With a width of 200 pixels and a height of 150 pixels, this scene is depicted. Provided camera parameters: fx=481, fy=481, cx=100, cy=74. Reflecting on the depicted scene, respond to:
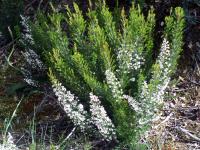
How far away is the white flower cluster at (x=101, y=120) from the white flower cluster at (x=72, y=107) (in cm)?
6

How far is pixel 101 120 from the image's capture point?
272 cm

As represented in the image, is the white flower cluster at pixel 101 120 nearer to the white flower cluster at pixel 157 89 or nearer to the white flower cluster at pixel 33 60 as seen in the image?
the white flower cluster at pixel 157 89

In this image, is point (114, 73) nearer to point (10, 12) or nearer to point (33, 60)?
point (33, 60)

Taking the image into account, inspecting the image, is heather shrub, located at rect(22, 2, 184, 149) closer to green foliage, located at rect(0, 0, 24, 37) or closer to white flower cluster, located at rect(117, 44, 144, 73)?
white flower cluster, located at rect(117, 44, 144, 73)

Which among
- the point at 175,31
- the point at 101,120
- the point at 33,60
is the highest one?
the point at 33,60

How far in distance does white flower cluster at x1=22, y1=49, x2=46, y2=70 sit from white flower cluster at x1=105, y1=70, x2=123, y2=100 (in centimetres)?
83

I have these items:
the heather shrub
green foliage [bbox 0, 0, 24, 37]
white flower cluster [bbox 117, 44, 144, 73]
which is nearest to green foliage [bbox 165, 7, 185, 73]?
the heather shrub

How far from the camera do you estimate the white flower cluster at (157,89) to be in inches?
106

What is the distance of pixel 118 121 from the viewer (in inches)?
108

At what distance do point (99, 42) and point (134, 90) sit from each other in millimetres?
379

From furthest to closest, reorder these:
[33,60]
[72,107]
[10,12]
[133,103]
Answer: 1. [10,12]
2. [33,60]
3. [72,107]
4. [133,103]

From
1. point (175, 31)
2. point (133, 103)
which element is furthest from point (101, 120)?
point (175, 31)

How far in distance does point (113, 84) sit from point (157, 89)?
10.1 inches

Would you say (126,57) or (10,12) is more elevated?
(10,12)
